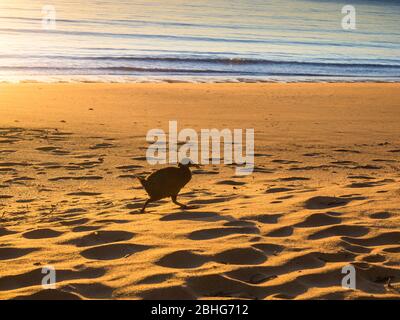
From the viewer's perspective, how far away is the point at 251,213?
5980 mm

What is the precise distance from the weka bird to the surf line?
222 cm

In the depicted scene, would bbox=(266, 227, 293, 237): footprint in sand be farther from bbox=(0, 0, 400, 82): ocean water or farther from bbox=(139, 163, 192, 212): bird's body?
bbox=(0, 0, 400, 82): ocean water

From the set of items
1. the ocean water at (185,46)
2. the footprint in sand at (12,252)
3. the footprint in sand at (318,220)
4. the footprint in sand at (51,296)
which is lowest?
the footprint in sand at (51,296)

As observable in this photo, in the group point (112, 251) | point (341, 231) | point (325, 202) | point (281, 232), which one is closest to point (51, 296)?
point (112, 251)

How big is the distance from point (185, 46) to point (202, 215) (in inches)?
1177

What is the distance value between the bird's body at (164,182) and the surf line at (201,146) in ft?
7.27

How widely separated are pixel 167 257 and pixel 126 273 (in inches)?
16.2

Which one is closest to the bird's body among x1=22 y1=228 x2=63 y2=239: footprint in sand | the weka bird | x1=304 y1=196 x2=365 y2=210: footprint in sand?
the weka bird

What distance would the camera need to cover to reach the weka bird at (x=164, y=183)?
Result: 20.8 feet

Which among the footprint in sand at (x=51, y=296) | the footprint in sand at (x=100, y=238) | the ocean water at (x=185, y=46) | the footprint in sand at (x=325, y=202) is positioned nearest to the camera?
the footprint in sand at (x=51, y=296)

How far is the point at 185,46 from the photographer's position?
3525cm

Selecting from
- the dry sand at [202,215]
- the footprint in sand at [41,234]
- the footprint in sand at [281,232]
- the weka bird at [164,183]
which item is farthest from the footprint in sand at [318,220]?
the footprint in sand at [41,234]

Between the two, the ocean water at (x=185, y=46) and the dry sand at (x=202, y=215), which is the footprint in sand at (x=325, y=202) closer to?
the dry sand at (x=202, y=215)

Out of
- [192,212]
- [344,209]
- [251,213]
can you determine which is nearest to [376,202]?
[344,209]
